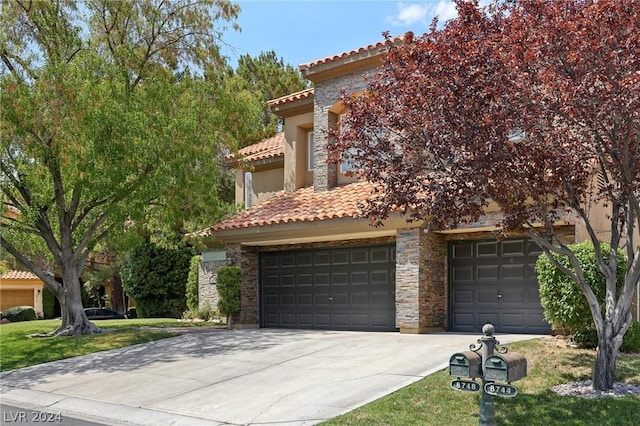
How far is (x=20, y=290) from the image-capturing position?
41625mm

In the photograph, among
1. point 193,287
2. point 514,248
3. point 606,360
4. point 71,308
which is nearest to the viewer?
point 606,360

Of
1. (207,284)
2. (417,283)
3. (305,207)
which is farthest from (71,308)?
(417,283)

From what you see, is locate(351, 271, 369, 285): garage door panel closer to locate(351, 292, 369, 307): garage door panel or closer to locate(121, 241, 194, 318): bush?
locate(351, 292, 369, 307): garage door panel

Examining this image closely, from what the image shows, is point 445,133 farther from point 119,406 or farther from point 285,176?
point 285,176

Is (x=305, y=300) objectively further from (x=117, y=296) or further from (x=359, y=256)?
(x=117, y=296)

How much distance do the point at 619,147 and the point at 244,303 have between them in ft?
40.8

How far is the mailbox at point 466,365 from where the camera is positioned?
21.5 ft

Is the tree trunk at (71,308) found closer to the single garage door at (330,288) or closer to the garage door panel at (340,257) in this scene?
→ the single garage door at (330,288)

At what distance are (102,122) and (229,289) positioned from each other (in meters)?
5.97

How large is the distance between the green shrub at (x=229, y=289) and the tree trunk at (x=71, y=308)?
3501 mm

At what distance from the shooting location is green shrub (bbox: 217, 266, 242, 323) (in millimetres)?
18250

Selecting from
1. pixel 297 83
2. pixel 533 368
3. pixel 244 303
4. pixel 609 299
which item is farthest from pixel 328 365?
pixel 297 83

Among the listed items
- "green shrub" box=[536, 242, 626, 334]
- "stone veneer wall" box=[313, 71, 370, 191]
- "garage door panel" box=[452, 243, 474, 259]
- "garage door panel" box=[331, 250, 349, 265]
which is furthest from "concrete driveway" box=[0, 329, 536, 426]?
"stone veneer wall" box=[313, 71, 370, 191]

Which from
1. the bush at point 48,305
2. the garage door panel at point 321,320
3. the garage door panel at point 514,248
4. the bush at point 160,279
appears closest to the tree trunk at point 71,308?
the garage door panel at point 321,320
